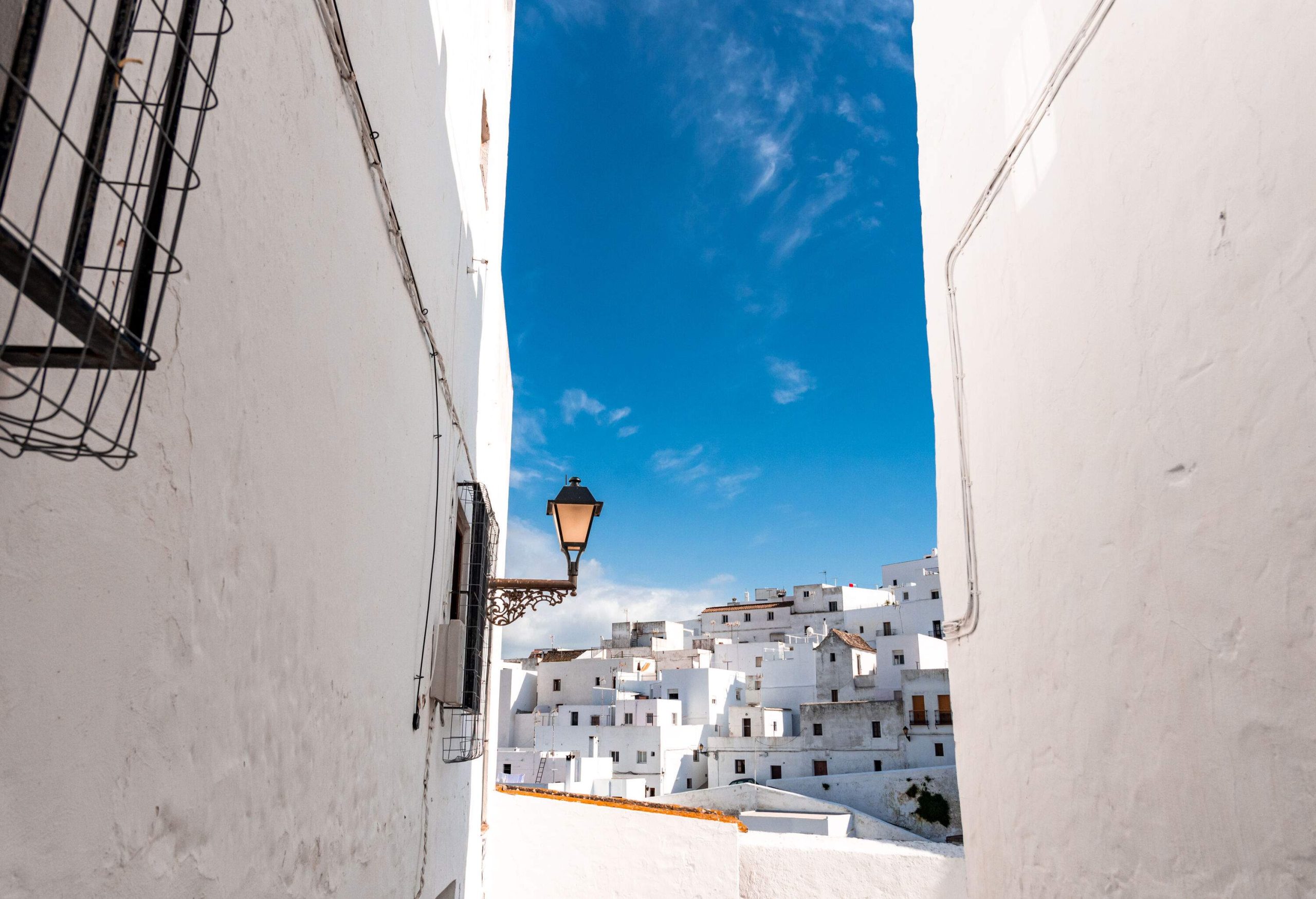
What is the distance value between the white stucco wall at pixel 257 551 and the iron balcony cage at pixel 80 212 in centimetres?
9

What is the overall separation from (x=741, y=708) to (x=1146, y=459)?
105 ft

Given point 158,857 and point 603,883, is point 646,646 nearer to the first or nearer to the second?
point 603,883

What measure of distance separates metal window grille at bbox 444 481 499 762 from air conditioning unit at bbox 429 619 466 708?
361mm

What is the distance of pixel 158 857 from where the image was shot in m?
1.54

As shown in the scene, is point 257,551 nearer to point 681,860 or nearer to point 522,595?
point 522,595

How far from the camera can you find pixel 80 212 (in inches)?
43.0

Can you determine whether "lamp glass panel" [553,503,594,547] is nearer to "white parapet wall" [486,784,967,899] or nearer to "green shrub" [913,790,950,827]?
"white parapet wall" [486,784,967,899]

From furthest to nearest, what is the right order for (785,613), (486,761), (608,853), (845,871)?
(785,613), (608,853), (845,871), (486,761)

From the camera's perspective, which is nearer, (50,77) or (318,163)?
(50,77)

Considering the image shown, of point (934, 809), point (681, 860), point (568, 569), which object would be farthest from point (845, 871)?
point (934, 809)

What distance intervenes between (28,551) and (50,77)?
1.94 ft

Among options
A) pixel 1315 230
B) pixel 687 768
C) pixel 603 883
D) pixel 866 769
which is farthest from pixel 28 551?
pixel 687 768

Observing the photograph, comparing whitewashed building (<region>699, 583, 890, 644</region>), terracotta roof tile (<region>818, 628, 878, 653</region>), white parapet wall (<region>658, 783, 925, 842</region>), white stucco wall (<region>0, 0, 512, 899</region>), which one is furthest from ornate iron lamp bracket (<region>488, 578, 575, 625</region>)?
whitewashed building (<region>699, 583, 890, 644</region>)

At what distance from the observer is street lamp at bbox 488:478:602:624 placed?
5352mm
